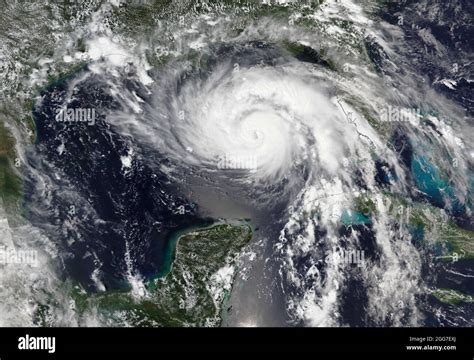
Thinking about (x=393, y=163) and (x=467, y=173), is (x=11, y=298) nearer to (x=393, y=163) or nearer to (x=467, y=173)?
(x=393, y=163)

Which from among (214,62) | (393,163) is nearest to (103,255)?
(214,62)

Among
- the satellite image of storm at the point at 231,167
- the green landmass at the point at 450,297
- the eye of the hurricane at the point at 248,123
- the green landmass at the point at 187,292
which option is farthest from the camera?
the eye of the hurricane at the point at 248,123

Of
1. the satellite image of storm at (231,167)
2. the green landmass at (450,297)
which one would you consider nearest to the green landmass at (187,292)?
the satellite image of storm at (231,167)

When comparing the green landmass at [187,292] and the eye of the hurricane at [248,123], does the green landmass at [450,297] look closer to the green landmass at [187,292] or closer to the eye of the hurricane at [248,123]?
the eye of the hurricane at [248,123]

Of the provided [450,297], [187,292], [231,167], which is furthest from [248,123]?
[450,297]

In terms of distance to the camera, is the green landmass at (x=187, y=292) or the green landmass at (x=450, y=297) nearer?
the green landmass at (x=187, y=292)

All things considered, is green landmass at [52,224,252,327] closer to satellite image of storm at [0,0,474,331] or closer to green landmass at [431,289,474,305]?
satellite image of storm at [0,0,474,331]

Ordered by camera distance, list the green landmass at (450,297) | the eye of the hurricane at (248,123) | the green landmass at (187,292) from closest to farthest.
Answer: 1. the green landmass at (187,292)
2. the green landmass at (450,297)
3. the eye of the hurricane at (248,123)

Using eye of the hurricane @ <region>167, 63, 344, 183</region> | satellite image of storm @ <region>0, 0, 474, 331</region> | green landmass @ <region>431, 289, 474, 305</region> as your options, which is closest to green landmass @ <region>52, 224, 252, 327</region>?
satellite image of storm @ <region>0, 0, 474, 331</region>
